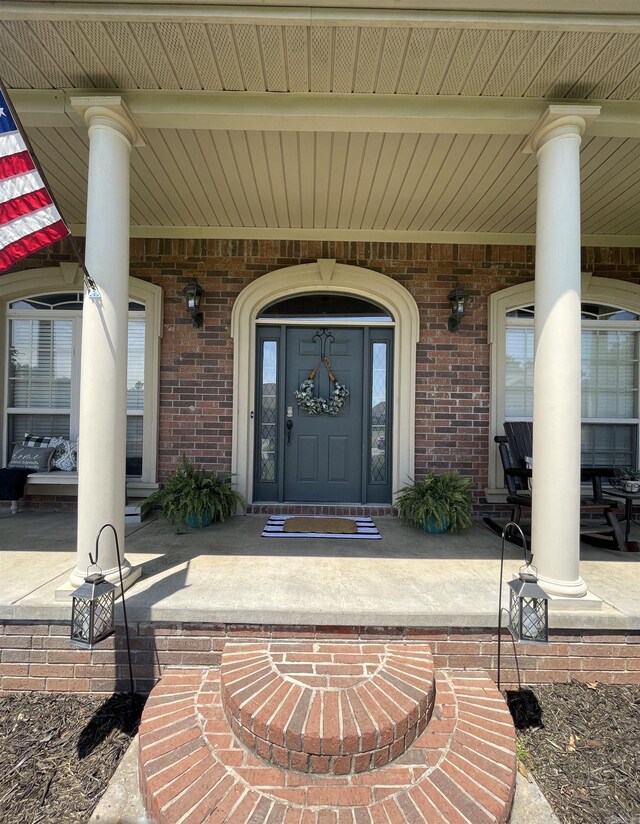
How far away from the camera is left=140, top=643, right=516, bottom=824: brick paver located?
146 cm

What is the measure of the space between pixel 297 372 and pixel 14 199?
111 inches

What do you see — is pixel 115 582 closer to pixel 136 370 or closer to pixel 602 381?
pixel 136 370

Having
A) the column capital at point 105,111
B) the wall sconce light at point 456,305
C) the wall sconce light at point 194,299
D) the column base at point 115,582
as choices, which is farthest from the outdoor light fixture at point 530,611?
the wall sconce light at point 194,299

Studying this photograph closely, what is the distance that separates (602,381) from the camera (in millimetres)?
4598

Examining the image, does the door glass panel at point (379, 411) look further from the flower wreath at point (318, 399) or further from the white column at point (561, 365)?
the white column at point (561, 365)

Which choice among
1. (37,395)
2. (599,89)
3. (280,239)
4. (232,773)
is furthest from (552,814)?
(37,395)

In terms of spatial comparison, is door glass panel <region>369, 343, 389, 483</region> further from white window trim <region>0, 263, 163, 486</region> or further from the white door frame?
white window trim <region>0, 263, 163, 486</region>

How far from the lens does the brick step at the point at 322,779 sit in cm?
144

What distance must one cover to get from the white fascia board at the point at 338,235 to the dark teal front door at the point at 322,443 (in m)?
1.22

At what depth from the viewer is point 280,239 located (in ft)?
14.5

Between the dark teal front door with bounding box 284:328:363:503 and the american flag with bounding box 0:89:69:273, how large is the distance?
2.66 meters

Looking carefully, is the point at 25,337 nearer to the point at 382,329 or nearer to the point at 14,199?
the point at 14,199

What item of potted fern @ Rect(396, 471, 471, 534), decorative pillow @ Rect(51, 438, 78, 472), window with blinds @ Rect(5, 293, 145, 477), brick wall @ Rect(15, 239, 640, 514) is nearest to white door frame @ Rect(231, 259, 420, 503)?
brick wall @ Rect(15, 239, 640, 514)

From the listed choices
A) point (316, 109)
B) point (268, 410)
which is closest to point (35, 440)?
point (268, 410)
